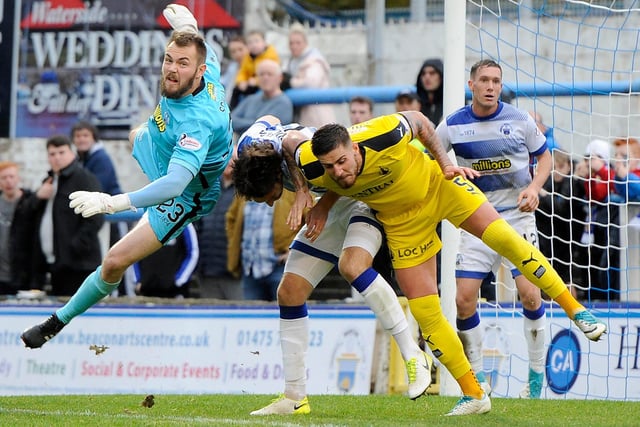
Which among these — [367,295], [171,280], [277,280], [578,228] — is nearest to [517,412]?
Answer: [367,295]

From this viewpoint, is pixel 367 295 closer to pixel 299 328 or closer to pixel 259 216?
pixel 299 328

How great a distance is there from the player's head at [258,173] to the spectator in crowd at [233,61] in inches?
302

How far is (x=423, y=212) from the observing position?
856 centimetres

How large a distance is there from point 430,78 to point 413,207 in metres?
4.40

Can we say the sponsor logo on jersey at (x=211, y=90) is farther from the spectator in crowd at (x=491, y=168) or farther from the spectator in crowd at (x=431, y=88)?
the spectator in crowd at (x=431, y=88)

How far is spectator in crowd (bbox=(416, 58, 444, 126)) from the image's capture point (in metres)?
12.7

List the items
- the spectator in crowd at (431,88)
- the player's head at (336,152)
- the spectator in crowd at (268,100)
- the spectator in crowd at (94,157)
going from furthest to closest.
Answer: the spectator in crowd at (94,157), the spectator in crowd at (268,100), the spectator in crowd at (431,88), the player's head at (336,152)

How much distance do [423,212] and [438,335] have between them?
2.90 ft

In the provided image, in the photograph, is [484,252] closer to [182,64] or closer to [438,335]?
[438,335]

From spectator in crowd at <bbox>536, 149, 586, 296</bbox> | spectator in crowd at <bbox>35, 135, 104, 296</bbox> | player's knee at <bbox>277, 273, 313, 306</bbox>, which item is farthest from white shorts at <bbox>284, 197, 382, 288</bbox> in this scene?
spectator in crowd at <bbox>35, 135, 104, 296</bbox>

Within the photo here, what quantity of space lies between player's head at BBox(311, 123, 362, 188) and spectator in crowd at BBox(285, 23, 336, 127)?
705 cm

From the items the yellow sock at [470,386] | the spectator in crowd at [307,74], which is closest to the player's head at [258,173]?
the yellow sock at [470,386]

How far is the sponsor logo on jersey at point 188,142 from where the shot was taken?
8625mm

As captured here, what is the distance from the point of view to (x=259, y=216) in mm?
14008
